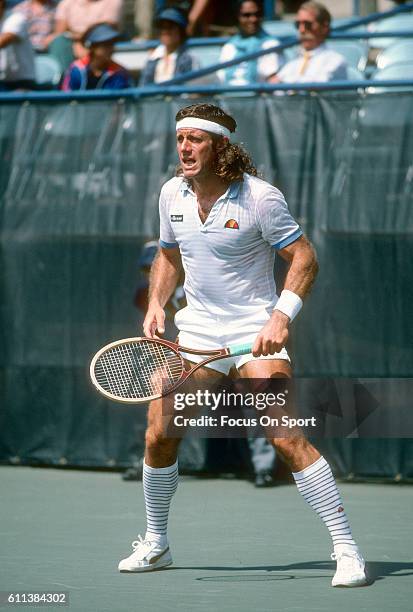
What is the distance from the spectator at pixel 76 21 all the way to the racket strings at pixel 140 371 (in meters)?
5.83

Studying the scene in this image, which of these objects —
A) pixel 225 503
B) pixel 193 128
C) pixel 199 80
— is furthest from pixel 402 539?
pixel 199 80

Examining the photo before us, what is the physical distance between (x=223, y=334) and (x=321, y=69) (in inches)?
150

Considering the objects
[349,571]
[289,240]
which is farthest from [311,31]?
[349,571]

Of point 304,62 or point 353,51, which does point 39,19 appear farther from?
point 304,62

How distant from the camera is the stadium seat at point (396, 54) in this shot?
935 cm

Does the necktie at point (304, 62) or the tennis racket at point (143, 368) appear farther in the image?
the necktie at point (304, 62)

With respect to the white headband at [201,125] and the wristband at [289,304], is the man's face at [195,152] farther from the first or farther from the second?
the wristband at [289,304]

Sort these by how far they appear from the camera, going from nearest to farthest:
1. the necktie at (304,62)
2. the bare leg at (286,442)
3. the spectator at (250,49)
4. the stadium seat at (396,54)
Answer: the bare leg at (286,442)
the necktie at (304,62)
the spectator at (250,49)
the stadium seat at (396,54)

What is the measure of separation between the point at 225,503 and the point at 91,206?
219 centimetres

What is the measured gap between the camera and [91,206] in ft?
25.7

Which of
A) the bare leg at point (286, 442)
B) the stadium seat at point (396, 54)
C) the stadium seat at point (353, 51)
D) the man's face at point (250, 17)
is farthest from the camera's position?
the stadium seat at point (353, 51)

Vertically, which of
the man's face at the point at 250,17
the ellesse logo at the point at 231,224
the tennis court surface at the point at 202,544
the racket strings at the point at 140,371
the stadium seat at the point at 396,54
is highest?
the man's face at the point at 250,17

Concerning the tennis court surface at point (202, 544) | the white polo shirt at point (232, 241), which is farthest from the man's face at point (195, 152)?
the tennis court surface at point (202, 544)

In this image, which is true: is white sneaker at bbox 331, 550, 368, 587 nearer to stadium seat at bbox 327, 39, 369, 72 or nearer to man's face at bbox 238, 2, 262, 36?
man's face at bbox 238, 2, 262, 36
